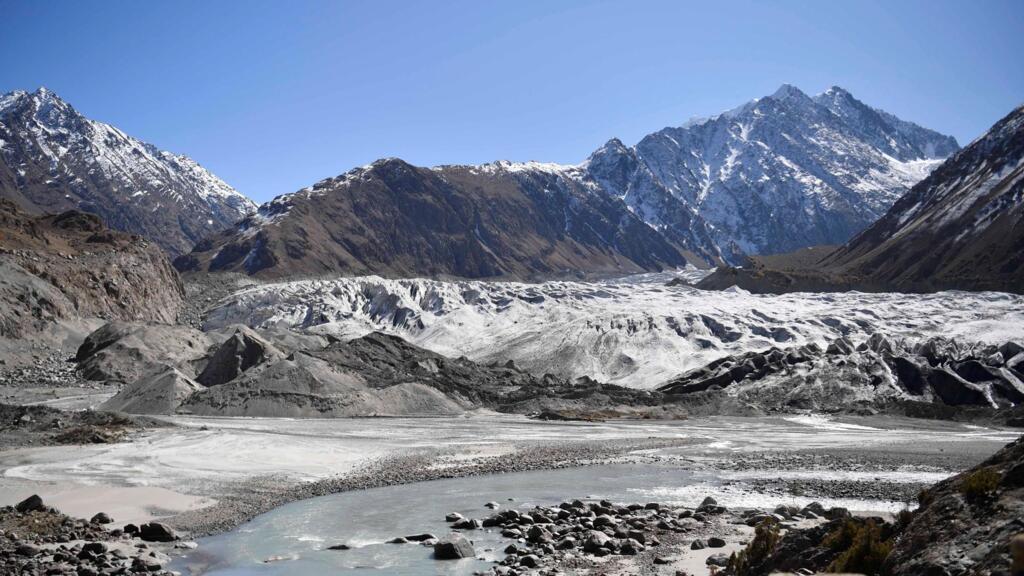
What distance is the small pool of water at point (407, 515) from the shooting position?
21.1m

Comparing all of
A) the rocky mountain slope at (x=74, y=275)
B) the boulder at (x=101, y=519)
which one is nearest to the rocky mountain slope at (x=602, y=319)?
the rocky mountain slope at (x=74, y=275)

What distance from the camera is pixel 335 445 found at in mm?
49125

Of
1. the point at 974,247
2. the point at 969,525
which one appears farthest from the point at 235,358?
the point at 974,247

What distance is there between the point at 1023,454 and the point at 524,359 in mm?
106841

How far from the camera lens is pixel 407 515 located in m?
28.5

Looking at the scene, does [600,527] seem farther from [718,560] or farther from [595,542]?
[718,560]

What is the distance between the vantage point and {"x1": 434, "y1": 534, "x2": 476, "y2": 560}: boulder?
21484mm

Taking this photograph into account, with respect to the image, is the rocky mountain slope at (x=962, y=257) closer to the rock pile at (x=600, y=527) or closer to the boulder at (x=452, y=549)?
the rock pile at (x=600, y=527)

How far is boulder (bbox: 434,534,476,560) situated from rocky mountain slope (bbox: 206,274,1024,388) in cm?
8365

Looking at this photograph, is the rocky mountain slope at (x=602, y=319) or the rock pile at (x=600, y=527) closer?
the rock pile at (x=600, y=527)

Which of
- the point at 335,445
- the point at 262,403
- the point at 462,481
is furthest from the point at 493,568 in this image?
the point at 262,403

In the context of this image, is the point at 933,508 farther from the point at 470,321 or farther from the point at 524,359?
the point at 470,321

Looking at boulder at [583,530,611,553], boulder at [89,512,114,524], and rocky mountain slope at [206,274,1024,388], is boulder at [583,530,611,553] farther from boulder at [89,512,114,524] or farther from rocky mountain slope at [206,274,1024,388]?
rocky mountain slope at [206,274,1024,388]

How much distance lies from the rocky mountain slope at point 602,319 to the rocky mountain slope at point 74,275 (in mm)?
18361
